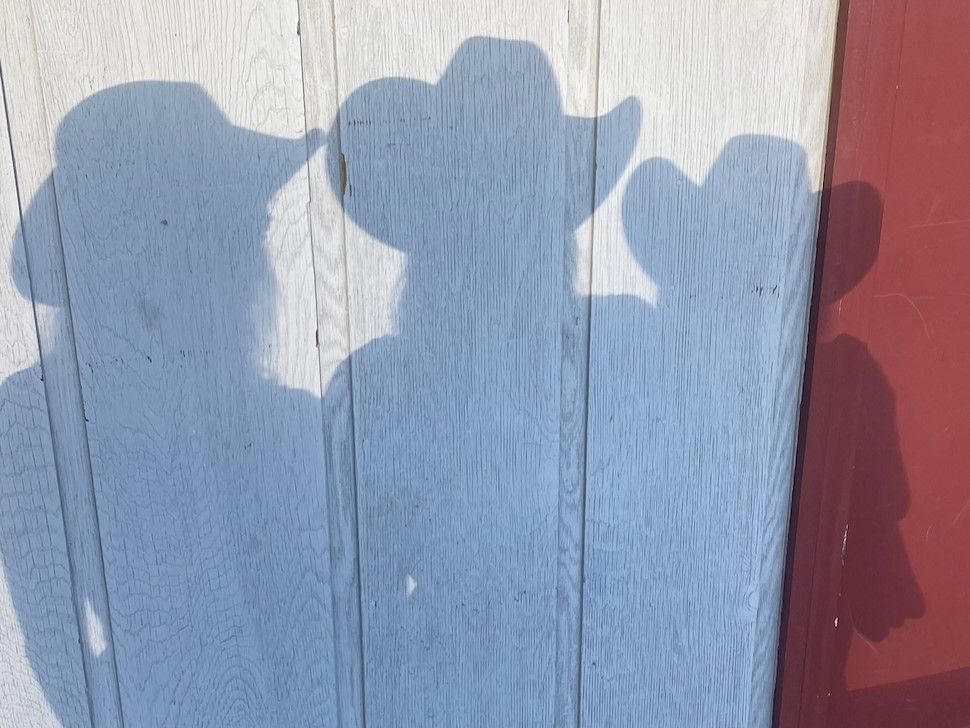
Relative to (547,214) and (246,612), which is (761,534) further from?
(246,612)

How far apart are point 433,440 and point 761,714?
0.56 m

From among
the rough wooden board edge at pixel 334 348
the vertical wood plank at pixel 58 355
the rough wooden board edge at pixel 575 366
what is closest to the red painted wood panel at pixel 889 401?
the rough wooden board edge at pixel 575 366

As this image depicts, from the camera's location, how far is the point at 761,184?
937 mm

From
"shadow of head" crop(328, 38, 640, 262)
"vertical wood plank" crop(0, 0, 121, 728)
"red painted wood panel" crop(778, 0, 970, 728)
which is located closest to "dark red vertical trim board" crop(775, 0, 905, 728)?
"red painted wood panel" crop(778, 0, 970, 728)

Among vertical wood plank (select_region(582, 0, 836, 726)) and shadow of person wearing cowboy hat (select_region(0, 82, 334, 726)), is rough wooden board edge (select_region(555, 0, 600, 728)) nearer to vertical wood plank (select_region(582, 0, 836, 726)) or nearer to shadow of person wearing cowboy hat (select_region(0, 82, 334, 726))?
vertical wood plank (select_region(582, 0, 836, 726))

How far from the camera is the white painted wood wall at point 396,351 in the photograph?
867 millimetres

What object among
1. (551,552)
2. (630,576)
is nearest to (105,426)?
(551,552)

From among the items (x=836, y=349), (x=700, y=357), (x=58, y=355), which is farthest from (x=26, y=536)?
(x=836, y=349)

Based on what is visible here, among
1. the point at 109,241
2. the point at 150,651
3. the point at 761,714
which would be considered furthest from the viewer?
the point at 761,714

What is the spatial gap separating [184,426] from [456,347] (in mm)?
301

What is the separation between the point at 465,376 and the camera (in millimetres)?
965

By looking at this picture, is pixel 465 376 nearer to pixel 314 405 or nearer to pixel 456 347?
pixel 456 347

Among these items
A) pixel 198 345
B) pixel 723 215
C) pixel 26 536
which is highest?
pixel 723 215

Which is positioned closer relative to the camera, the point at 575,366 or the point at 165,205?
the point at 165,205
